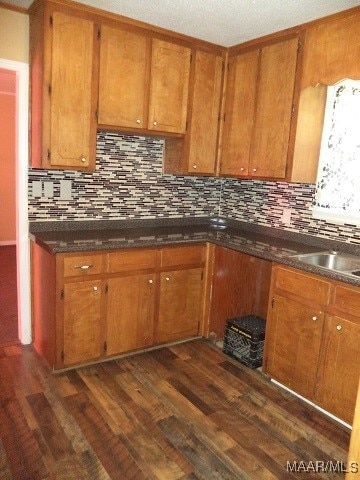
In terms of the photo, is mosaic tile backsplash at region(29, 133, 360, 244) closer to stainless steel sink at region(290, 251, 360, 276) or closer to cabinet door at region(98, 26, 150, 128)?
stainless steel sink at region(290, 251, 360, 276)

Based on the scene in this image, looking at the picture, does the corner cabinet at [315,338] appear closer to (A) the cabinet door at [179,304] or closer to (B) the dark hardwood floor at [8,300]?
(A) the cabinet door at [179,304]

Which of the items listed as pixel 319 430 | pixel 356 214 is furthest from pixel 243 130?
pixel 319 430

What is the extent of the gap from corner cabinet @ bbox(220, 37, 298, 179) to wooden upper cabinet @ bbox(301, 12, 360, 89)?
5.0 inches

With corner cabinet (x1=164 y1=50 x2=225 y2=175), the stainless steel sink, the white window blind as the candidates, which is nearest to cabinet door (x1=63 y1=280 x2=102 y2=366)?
corner cabinet (x1=164 y1=50 x2=225 y2=175)

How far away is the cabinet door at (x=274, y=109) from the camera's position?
2768mm

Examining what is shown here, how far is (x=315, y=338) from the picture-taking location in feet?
7.61

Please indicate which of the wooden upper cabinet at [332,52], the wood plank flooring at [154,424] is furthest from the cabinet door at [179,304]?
the wooden upper cabinet at [332,52]

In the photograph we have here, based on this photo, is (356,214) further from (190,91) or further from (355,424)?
(355,424)

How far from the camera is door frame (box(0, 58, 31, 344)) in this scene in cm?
273

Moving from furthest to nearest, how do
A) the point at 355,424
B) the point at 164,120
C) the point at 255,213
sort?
the point at 255,213 → the point at 164,120 → the point at 355,424

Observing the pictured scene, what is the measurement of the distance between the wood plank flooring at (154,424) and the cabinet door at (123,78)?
1783 millimetres

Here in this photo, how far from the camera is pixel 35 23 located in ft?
8.48

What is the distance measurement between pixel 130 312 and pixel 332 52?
2189mm

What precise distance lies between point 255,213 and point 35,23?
222cm
